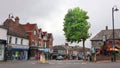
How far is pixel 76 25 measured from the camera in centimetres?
7394

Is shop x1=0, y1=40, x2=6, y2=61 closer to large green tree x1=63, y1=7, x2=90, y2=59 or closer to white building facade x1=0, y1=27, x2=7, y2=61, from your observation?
white building facade x1=0, y1=27, x2=7, y2=61

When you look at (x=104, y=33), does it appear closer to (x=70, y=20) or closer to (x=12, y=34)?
(x=70, y=20)

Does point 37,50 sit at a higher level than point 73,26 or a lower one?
lower

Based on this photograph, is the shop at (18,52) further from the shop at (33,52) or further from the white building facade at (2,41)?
the white building facade at (2,41)

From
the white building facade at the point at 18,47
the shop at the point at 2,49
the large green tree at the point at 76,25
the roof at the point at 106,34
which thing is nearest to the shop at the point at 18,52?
the white building facade at the point at 18,47

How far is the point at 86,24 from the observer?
75.4 metres

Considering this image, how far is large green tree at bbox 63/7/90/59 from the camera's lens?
74.2 meters

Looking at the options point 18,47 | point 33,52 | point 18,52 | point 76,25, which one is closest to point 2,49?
point 18,47

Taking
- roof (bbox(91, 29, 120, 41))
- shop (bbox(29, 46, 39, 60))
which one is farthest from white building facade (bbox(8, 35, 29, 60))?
roof (bbox(91, 29, 120, 41))

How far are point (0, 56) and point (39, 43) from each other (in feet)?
104

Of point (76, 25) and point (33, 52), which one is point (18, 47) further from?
point (76, 25)

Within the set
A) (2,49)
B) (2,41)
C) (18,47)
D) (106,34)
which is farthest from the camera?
(106,34)

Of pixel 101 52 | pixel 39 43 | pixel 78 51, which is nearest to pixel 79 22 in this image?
pixel 101 52

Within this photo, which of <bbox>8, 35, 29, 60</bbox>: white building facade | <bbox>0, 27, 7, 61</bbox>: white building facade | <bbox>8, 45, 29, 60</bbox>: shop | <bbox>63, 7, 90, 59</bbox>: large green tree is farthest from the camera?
<bbox>63, 7, 90, 59</bbox>: large green tree
